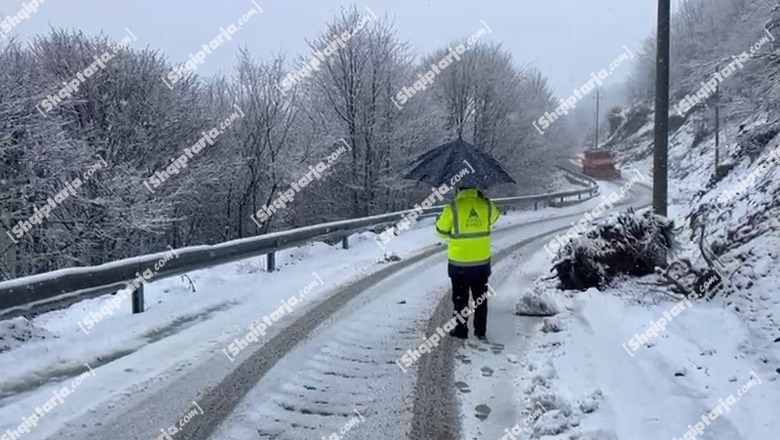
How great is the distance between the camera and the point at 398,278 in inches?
448

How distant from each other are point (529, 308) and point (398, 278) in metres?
3.33

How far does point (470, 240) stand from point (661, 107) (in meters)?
6.14

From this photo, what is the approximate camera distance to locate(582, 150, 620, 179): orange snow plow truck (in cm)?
6138

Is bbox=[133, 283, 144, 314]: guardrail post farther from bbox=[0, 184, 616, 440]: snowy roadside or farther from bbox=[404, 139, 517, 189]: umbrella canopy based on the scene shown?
bbox=[404, 139, 517, 189]: umbrella canopy

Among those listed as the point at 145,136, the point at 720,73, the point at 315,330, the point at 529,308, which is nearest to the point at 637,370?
the point at 529,308

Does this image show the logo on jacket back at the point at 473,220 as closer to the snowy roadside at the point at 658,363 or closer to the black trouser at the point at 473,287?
the black trouser at the point at 473,287

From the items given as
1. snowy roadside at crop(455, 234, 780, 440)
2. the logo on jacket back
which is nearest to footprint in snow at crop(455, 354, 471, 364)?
snowy roadside at crop(455, 234, 780, 440)

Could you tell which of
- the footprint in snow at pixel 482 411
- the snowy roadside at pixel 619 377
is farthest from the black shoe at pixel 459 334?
the footprint in snow at pixel 482 411

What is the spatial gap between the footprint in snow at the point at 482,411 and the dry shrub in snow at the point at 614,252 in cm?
443

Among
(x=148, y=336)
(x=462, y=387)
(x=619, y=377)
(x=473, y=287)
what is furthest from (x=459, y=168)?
(x=148, y=336)

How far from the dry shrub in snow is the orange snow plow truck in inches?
2136

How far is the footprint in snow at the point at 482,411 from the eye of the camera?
4973mm

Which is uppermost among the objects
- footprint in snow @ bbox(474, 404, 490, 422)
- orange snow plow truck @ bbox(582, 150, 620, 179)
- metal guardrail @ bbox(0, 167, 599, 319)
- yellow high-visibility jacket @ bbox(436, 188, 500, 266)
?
orange snow plow truck @ bbox(582, 150, 620, 179)

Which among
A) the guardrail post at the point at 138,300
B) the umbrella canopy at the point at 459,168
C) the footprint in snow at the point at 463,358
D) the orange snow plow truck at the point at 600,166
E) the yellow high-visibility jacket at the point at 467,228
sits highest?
the orange snow plow truck at the point at 600,166
